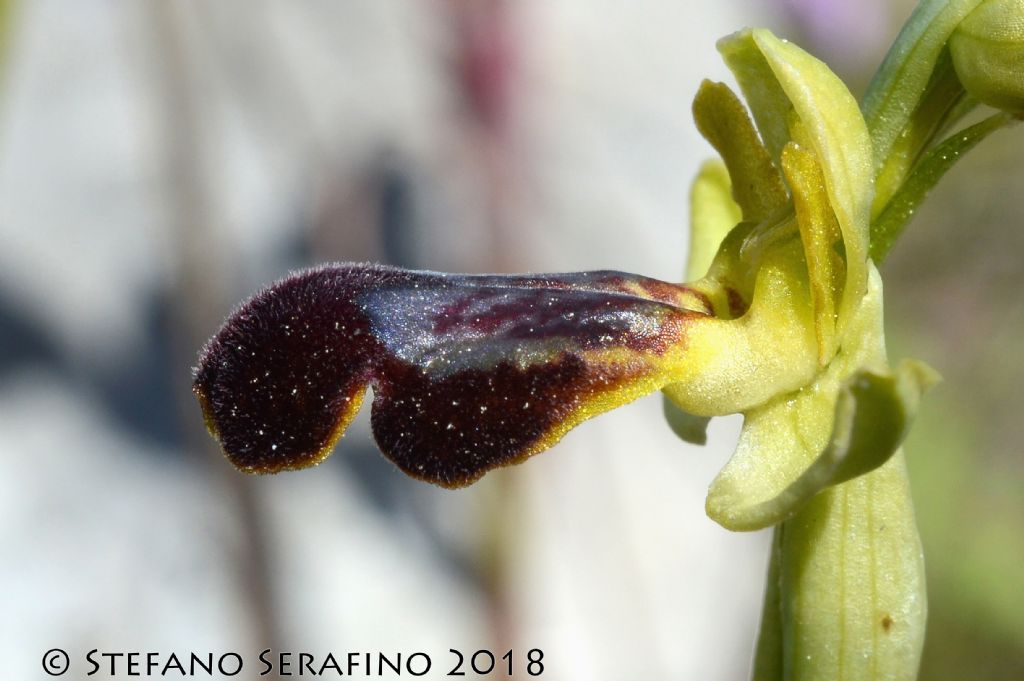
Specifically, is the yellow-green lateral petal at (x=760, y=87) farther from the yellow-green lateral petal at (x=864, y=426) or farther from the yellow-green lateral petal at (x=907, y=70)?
the yellow-green lateral petal at (x=864, y=426)

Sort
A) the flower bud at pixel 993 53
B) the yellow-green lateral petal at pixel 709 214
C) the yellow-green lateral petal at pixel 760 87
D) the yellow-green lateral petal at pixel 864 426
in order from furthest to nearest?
the yellow-green lateral petal at pixel 709 214, the yellow-green lateral petal at pixel 760 87, the flower bud at pixel 993 53, the yellow-green lateral petal at pixel 864 426

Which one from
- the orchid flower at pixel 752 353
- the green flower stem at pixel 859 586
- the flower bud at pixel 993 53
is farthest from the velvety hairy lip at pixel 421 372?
the flower bud at pixel 993 53

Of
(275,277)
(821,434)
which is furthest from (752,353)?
(275,277)

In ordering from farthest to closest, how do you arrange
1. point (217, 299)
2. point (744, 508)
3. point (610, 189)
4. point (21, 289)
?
point (610, 189), point (21, 289), point (217, 299), point (744, 508)

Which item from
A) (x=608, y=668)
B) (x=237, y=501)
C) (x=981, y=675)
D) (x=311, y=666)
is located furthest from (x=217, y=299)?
(x=981, y=675)

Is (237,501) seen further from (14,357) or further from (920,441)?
(920,441)

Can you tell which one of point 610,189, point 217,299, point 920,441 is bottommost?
point 920,441

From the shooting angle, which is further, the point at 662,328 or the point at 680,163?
the point at 680,163
